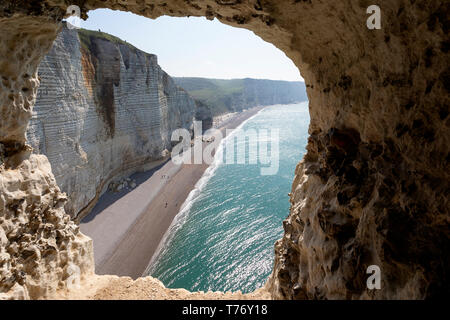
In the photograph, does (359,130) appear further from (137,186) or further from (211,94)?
(211,94)

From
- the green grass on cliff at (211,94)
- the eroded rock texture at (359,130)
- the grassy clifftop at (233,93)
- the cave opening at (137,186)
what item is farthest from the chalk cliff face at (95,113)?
the green grass on cliff at (211,94)

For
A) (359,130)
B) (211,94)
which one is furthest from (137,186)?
(211,94)

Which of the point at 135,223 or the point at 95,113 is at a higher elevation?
the point at 95,113

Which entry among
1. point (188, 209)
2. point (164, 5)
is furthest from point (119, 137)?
point (164, 5)

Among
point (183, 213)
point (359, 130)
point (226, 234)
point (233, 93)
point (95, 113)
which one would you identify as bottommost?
point (226, 234)

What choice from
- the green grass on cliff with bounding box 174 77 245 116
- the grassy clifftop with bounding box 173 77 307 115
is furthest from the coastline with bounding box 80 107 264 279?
the green grass on cliff with bounding box 174 77 245 116
